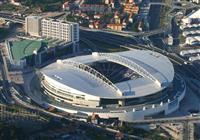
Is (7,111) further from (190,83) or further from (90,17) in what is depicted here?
(90,17)

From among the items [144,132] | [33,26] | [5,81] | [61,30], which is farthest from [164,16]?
[144,132]

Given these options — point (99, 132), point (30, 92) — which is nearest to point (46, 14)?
point (30, 92)

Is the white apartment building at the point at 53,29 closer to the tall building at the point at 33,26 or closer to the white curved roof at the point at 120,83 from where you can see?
the tall building at the point at 33,26

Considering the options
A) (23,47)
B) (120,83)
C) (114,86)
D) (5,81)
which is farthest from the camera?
(23,47)

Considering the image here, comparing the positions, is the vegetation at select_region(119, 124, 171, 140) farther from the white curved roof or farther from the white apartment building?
the white apartment building

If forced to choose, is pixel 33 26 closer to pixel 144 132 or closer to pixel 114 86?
pixel 114 86

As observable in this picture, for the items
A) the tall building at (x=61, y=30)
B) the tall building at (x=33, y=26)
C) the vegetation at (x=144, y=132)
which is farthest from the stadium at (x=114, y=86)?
the tall building at (x=33, y=26)
